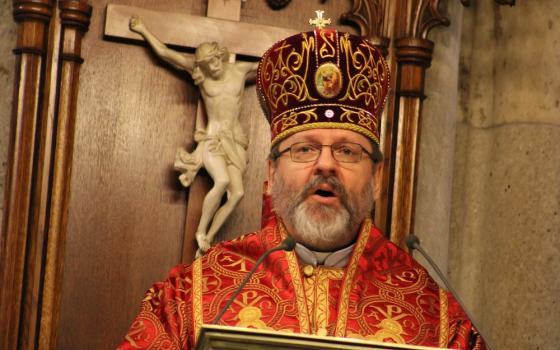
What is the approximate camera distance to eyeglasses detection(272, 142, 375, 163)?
4.72 metres

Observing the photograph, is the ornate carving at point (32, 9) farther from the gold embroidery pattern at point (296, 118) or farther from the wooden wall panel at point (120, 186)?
the gold embroidery pattern at point (296, 118)

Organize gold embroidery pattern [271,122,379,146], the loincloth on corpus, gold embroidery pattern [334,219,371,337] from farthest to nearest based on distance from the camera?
the loincloth on corpus, gold embroidery pattern [271,122,379,146], gold embroidery pattern [334,219,371,337]

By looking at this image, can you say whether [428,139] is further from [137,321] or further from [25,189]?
[137,321]

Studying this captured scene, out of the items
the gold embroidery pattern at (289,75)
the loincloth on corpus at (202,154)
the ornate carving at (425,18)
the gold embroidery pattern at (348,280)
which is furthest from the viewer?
the ornate carving at (425,18)

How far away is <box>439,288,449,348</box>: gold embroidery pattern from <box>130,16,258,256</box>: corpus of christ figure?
144 cm

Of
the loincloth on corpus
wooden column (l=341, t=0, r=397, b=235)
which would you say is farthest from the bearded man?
wooden column (l=341, t=0, r=397, b=235)

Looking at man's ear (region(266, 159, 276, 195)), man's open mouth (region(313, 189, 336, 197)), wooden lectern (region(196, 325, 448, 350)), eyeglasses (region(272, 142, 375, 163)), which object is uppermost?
eyeglasses (region(272, 142, 375, 163))

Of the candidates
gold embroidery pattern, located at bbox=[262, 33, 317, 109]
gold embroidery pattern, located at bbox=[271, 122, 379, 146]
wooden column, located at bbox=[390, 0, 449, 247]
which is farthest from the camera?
wooden column, located at bbox=[390, 0, 449, 247]

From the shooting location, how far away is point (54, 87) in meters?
5.91

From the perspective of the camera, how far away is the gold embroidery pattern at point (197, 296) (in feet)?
15.2

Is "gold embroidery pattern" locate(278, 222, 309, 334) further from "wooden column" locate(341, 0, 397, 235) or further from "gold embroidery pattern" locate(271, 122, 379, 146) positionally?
"wooden column" locate(341, 0, 397, 235)

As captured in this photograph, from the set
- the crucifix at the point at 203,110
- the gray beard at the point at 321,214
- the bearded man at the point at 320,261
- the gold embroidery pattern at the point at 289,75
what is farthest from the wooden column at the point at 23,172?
the gray beard at the point at 321,214

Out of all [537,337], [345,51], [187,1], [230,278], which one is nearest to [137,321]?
[230,278]

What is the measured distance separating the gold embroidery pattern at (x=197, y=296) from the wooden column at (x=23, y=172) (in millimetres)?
1181
